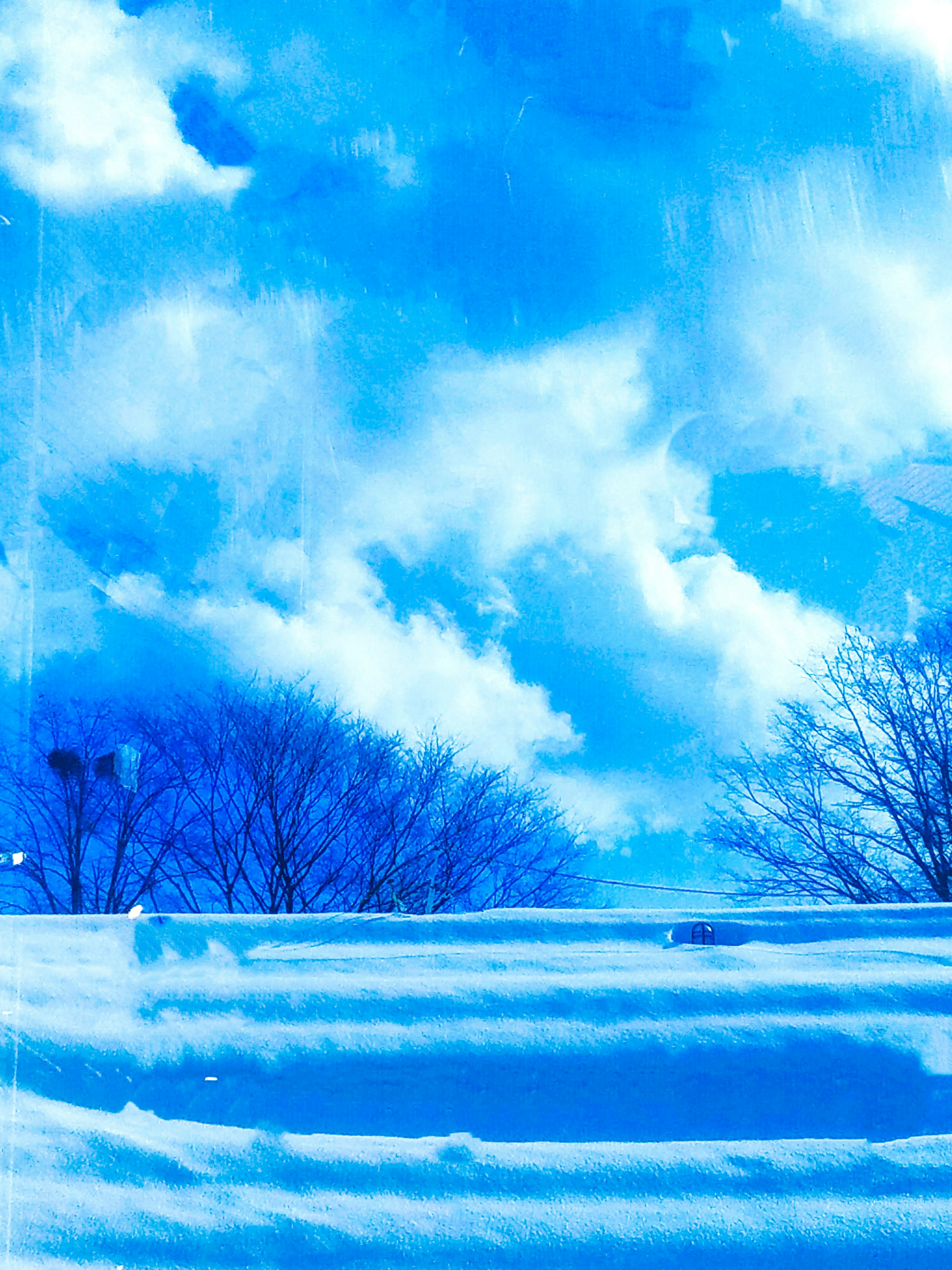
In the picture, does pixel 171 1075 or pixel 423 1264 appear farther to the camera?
pixel 171 1075

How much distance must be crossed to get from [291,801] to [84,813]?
11.6 feet

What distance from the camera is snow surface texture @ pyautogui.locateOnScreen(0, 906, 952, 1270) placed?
2.60 m

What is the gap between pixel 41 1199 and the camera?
8.97 feet

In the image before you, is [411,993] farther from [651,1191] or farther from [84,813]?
[84,813]

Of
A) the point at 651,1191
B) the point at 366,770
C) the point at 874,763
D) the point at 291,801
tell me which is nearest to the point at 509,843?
the point at 366,770

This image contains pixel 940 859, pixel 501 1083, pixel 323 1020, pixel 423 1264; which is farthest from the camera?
pixel 940 859

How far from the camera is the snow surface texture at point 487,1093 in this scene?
8.52ft

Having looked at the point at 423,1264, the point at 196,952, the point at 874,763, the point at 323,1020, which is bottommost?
the point at 423,1264

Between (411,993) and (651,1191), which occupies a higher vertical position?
(411,993)

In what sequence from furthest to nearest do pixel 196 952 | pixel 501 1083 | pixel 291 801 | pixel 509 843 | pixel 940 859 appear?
pixel 291 801 < pixel 509 843 < pixel 940 859 < pixel 196 952 < pixel 501 1083

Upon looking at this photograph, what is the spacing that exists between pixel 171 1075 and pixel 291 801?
13.7 metres

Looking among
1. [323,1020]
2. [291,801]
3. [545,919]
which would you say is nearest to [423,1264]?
[323,1020]

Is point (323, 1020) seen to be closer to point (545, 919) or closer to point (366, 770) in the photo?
point (545, 919)

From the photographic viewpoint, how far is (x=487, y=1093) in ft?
10.1
